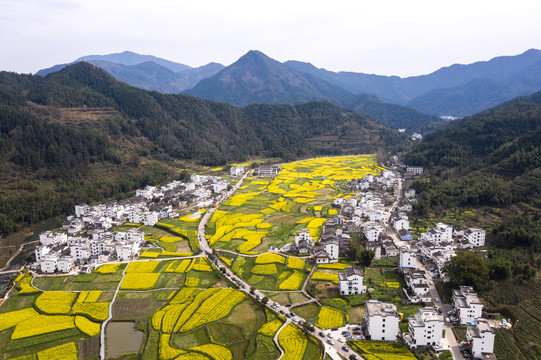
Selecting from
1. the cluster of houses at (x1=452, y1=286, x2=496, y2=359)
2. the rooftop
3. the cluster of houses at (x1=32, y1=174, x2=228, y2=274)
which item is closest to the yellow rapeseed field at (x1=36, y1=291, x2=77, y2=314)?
the cluster of houses at (x1=32, y1=174, x2=228, y2=274)

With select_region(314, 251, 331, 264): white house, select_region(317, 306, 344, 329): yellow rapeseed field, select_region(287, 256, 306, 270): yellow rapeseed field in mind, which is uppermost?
select_region(314, 251, 331, 264): white house

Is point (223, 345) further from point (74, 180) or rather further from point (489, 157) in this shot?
point (489, 157)

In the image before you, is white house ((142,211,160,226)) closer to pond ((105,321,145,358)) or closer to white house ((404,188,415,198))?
pond ((105,321,145,358))

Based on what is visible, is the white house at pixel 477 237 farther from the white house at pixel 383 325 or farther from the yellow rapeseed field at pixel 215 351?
the yellow rapeseed field at pixel 215 351

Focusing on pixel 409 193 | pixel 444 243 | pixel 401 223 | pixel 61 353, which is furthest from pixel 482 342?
pixel 409 193

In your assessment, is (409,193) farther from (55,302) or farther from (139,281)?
(55,302)

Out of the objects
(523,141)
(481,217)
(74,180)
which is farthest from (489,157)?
(74,180)

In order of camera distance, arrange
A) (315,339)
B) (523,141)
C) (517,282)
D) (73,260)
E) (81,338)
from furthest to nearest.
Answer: (523,141) → (73,260) → (517,282) → (81,338) → (315,339)
